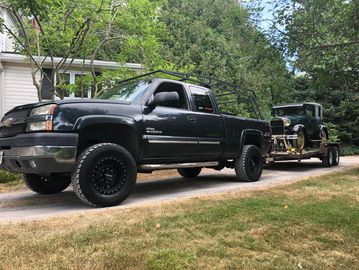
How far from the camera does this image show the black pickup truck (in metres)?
5.29

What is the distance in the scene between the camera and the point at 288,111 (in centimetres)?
1339

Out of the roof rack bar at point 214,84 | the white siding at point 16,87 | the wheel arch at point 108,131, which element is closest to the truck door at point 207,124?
the roof rack bar at point 214,84

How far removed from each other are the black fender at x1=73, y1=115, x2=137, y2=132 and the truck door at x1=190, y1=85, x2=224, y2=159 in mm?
1727

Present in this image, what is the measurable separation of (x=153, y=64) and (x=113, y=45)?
11.6 metres

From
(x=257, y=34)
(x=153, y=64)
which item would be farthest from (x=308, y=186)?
(x=153, y=64)

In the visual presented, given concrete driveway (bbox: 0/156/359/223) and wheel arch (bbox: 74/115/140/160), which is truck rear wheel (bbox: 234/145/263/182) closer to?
concrete driveway (bbox: 0/156/359/223)

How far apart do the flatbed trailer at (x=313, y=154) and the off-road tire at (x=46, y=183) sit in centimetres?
578

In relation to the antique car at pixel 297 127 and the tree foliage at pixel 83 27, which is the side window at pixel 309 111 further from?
the tree foliage at pixel 83 27

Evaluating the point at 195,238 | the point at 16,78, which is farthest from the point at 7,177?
the point at 16,78

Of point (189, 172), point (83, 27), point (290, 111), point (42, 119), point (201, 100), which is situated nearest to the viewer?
point (42, 119)

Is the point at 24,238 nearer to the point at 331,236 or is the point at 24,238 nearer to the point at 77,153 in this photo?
the point at 77,153

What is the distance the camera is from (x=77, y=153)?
5.77 meters

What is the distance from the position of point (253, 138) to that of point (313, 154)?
13.6ft

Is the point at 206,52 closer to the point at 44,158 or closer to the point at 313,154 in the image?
the point at 313,154
